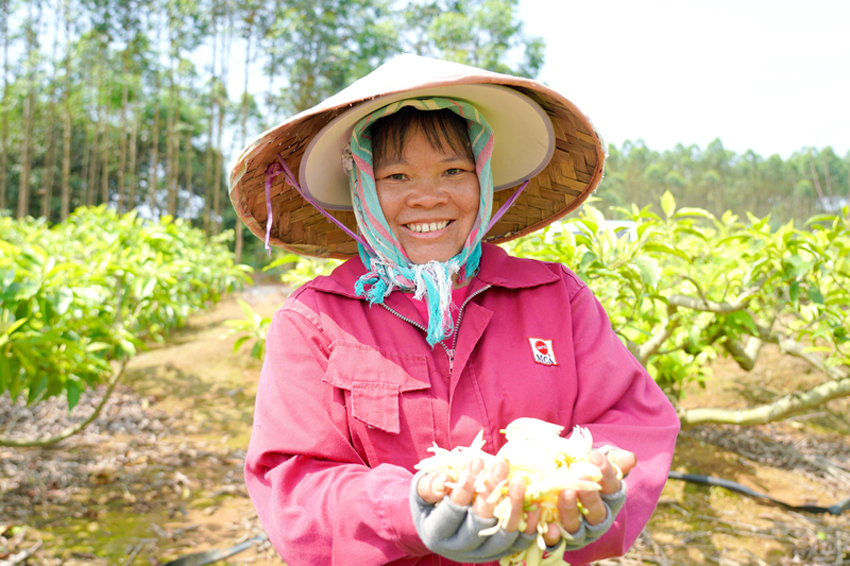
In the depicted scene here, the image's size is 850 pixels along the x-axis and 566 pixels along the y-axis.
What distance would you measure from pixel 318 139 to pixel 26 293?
4.66ft

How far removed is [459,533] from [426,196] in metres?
0.67

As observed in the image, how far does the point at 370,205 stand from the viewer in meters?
1.20

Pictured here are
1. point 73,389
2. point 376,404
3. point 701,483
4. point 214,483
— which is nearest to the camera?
point 376,404

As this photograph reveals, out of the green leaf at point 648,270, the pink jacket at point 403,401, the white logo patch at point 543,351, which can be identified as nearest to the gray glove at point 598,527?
the pink jacket at point 403,401

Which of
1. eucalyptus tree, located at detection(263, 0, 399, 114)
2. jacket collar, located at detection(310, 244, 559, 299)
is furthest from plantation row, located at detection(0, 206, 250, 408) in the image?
eucalyptus tree, located at detection(263, 0, 399, 114)

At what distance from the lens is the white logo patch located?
44.0 inches

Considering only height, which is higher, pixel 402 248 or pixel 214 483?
pixel 402 248

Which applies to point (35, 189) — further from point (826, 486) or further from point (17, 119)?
point (826, 486)

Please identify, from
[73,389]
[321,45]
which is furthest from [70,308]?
[321,45]

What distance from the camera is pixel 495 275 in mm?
1228

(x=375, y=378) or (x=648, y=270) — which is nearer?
(x=375, y=378)

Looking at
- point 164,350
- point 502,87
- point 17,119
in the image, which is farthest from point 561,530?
point 17,119

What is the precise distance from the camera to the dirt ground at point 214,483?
8.61 feet

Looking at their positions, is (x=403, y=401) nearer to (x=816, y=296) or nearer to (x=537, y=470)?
(x=537, y=470)
